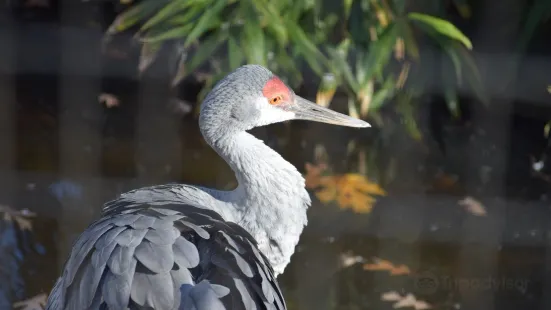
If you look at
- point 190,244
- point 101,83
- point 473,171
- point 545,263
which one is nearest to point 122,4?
point 101,83

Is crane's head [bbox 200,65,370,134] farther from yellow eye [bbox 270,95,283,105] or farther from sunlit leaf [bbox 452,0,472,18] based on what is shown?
sunlit leaf [bbox 452,0,472,18]

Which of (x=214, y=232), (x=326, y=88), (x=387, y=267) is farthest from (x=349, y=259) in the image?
(x=214, y=232)

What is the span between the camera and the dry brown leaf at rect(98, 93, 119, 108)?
3.95m

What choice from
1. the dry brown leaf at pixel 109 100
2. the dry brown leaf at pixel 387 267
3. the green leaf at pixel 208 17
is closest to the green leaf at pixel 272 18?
the green leaf at pixel 208 17

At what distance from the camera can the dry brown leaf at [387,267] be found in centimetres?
288

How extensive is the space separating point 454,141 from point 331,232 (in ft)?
2.78

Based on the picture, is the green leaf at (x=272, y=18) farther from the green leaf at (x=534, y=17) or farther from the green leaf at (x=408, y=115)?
the green leaf at (x=534, y=17)

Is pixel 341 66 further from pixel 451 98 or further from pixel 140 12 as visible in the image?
pixel 140 12

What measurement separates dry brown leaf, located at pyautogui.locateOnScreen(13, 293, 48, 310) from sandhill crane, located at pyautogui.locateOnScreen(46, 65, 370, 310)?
599 mm

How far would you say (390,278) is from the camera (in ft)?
9.39

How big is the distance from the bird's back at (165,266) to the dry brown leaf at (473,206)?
1434 mm

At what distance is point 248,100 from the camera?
2.13 meters

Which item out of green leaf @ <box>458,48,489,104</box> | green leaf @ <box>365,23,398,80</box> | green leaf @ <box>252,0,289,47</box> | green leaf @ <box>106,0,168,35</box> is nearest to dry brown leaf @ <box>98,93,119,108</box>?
green leaf @ <box>106,0,168,35</box>

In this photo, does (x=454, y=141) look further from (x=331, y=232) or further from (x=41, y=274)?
(x=41, y=274)
